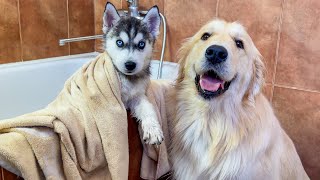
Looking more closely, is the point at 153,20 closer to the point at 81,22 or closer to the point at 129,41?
the point at 129,41

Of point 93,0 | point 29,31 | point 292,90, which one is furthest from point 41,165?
point 93,0

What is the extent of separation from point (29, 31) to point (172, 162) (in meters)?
1.46

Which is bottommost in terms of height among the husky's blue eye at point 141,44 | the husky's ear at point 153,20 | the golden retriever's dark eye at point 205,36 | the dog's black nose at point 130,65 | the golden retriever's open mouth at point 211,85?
the golden retriever's open mouth at point 211,85

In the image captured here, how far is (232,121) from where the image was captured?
1.20m

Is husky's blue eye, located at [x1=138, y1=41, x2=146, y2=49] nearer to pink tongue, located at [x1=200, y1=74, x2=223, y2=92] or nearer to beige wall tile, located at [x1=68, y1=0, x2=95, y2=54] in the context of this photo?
pink tongue, located at [x1=200, y1=74, x2=223, y2=92]

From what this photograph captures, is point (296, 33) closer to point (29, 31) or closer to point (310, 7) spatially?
point (310, 7)

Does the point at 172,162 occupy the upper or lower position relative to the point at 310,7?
lower

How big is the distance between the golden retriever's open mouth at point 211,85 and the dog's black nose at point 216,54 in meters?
0.05

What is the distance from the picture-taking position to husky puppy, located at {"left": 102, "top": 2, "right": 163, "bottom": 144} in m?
1.17

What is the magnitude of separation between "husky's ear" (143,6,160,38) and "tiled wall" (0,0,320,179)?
0.76 m

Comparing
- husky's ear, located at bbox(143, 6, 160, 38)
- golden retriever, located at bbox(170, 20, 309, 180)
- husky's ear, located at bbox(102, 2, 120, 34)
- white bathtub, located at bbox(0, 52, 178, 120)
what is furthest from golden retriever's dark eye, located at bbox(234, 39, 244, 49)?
white bathtub, located at bbox(0, 52, 178, 120)

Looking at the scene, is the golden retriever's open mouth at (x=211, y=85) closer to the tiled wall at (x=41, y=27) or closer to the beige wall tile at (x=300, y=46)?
the beige wall tile at (x=300, y=46)

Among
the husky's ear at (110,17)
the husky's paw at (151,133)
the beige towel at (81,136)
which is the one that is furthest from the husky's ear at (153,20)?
the husky's paw at (151,133)

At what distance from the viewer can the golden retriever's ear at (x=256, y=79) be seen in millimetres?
1222
